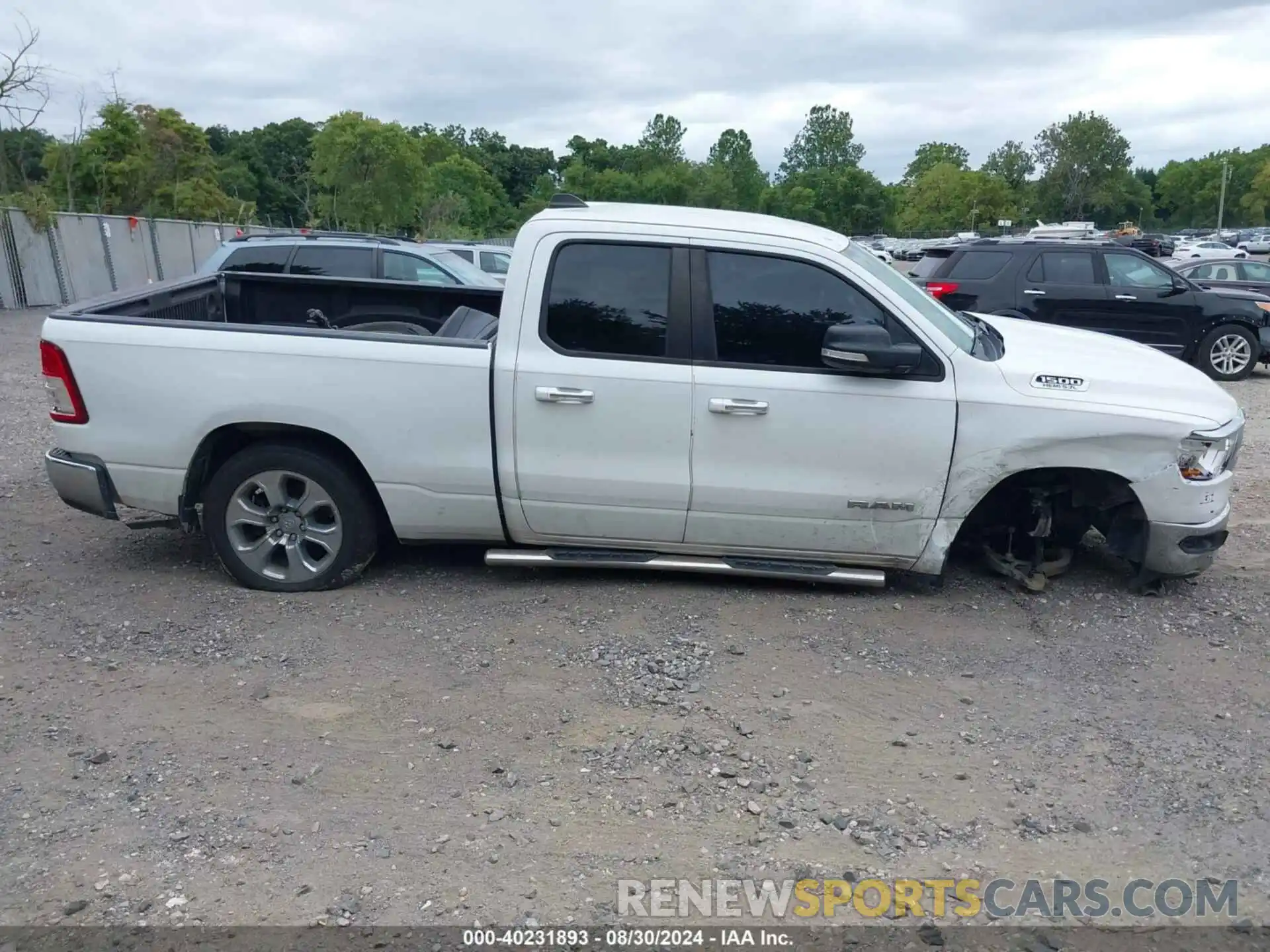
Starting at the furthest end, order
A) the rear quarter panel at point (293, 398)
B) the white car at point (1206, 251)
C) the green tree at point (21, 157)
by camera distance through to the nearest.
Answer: the white car at point (1206, 251) → the green tree at point (21, 157) → the rear quarter panel at point (293, 398)

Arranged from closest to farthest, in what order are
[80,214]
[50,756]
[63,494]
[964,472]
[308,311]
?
[50,756]
[964,472]
[63,494]
[308,311]
[80,214]

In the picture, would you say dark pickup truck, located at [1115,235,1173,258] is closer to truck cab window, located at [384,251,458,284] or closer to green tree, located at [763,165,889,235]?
green tree, located at [763,165,889,235]

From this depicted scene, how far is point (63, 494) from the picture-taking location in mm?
5336

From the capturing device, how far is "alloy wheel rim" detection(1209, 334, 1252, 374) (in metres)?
13.7

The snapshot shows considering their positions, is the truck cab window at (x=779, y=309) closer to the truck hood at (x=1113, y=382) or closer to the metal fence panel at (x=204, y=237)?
the truck hood at (x=1113, y=382)

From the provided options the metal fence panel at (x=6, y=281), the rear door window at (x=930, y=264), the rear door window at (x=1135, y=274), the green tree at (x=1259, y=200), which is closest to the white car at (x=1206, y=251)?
the rear door window at (x=930, y=264)

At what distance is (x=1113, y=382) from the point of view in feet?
16.4

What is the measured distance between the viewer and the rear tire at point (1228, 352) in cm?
1368

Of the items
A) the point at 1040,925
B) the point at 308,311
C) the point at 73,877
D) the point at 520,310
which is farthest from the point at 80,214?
the point at 1040,925

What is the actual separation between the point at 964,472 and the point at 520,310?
225 cm

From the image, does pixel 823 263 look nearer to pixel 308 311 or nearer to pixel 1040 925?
pixel 1040 925

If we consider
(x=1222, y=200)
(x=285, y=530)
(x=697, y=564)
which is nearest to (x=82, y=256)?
(x=285, y=530)

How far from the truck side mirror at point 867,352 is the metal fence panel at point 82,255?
2374 centimetres

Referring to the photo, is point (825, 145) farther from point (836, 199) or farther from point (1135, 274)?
point (1135, 274)
